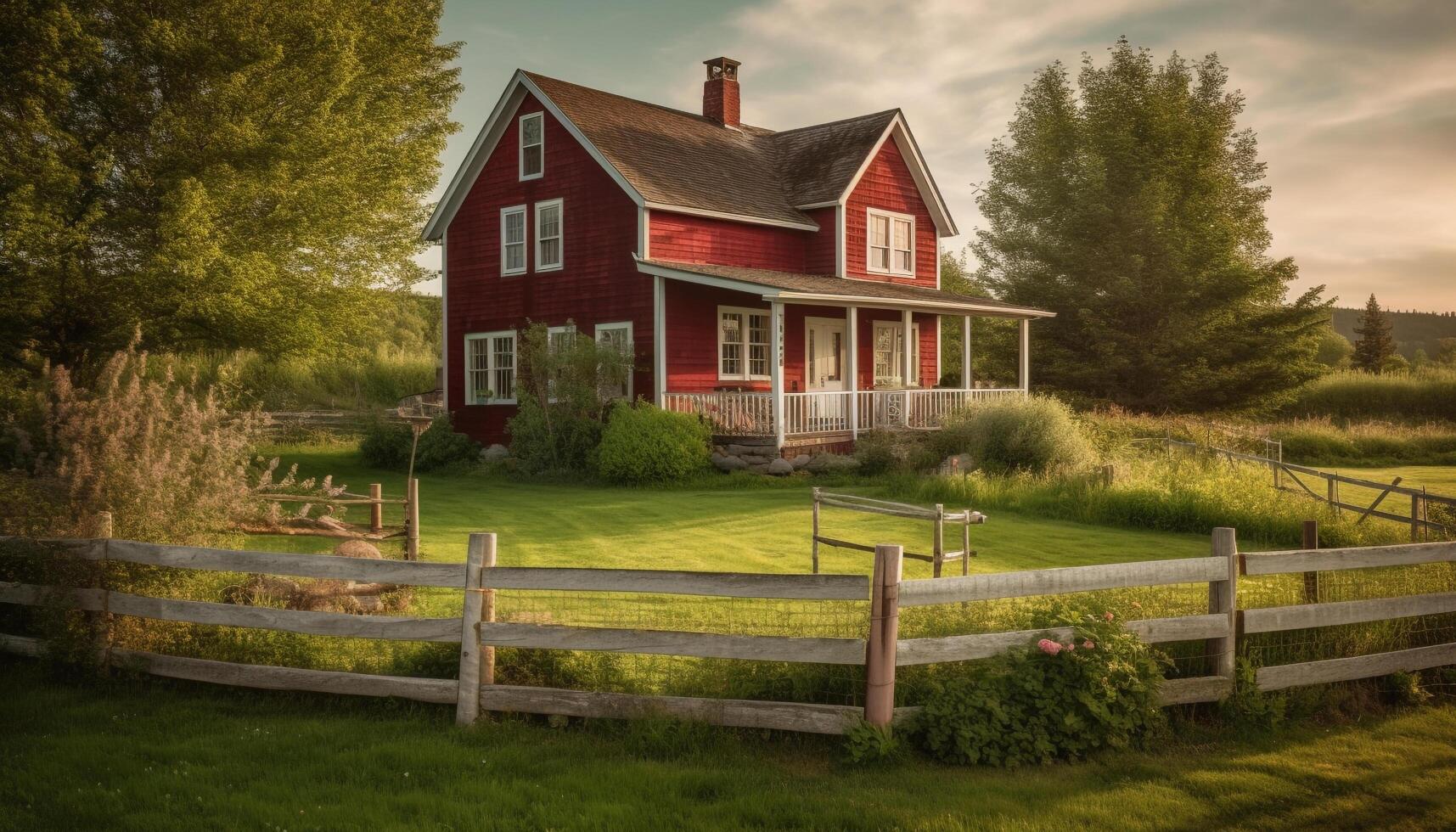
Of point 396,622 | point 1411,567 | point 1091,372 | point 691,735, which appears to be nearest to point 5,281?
point 396,622

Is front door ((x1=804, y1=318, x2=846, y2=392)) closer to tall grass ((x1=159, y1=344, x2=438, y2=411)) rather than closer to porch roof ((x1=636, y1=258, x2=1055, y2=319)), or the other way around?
porch roof ((x1=636, y1=258, x2=1055, y2=319))

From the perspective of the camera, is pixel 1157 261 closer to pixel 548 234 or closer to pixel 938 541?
pixel 548 234

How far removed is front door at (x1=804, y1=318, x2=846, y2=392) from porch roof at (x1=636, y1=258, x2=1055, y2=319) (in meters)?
1.27

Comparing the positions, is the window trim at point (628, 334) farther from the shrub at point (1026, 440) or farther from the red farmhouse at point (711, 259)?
the shrub at point (1026, 440)

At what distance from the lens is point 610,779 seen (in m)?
5.68

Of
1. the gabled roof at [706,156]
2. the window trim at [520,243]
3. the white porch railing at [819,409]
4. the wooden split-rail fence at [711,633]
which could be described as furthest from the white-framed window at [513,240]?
the wooden split-rail fence at [711,633]

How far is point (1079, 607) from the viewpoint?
22.3ft

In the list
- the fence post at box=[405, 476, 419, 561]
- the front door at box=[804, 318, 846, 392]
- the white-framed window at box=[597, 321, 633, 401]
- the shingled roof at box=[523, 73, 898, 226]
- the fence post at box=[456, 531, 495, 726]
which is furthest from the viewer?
the front door at box=[804, 318, 846, 392]

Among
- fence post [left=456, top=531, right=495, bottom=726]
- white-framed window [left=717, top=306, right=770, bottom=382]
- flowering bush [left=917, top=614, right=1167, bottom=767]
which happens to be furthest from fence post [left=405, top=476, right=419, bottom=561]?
white-framed window [left=717, top=306, right=770, bottom=382]

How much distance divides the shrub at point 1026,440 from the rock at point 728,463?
4.35 metres

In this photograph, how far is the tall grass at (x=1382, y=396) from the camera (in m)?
37.7

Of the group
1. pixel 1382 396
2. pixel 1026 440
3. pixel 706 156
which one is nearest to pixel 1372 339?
pixel 1382 396

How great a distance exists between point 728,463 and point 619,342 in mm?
4284

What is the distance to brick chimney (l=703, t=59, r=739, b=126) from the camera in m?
29.9
